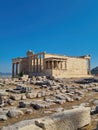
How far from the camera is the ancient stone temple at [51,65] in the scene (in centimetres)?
5356

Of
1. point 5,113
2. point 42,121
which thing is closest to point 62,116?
point 42,121

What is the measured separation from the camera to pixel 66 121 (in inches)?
256

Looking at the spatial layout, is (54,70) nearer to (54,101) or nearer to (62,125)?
(54,101)

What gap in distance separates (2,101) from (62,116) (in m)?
6.82

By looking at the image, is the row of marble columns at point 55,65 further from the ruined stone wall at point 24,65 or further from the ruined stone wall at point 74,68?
the ruined stone wall at point 24,65

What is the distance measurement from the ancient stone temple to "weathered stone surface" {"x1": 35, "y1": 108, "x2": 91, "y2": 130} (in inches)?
1684

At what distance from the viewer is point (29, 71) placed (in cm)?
5822

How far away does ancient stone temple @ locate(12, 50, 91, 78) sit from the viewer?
53562mm

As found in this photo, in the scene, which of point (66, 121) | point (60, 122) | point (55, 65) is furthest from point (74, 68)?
point (60, 122)

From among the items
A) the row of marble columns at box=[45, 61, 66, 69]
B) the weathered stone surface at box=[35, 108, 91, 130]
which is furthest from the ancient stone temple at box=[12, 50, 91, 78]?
the weathered stone surface at box=[35, 108, 91, 130]

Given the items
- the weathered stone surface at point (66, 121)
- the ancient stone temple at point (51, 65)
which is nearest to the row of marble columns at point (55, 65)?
the ancient stone temple at point (51, 65)

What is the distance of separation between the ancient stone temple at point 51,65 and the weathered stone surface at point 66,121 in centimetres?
4277

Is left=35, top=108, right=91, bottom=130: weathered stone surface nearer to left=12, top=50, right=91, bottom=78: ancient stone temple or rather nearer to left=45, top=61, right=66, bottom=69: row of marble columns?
left=12, top=50, right=91, bottom=78: ancient stone temple

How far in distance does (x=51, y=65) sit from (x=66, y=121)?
48.1 meters
